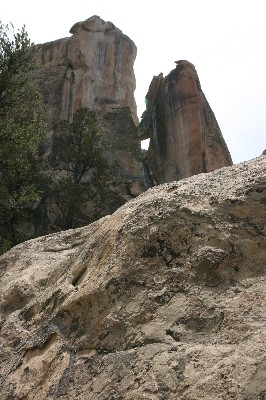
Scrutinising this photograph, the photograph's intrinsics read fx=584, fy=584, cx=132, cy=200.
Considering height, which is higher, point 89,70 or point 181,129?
point 89,70

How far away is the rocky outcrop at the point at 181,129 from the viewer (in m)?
29.4

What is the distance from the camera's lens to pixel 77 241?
5.95 meters

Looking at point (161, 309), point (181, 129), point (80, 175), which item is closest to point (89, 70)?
point (181, 129)

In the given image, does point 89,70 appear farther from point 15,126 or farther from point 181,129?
point 15,126

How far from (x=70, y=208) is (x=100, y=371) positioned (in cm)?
1912

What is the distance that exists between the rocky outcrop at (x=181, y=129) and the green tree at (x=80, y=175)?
222 inches

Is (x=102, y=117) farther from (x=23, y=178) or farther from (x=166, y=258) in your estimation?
(x=166, y=258)

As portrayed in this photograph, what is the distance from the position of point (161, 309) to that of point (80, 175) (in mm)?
21662

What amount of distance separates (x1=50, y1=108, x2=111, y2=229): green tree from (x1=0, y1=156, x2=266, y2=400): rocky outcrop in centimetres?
1743

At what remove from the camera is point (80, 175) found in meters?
24.9

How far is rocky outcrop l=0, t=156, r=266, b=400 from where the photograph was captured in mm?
2975

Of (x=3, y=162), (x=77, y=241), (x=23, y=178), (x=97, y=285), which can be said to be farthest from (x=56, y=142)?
(x=97, y=285)

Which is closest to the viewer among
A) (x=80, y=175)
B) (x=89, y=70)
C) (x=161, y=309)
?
(x=161, y=309)

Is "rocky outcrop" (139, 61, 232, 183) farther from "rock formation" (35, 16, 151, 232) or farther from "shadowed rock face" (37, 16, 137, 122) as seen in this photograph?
"shadowed rock face" (37, 16, 137, 122)
